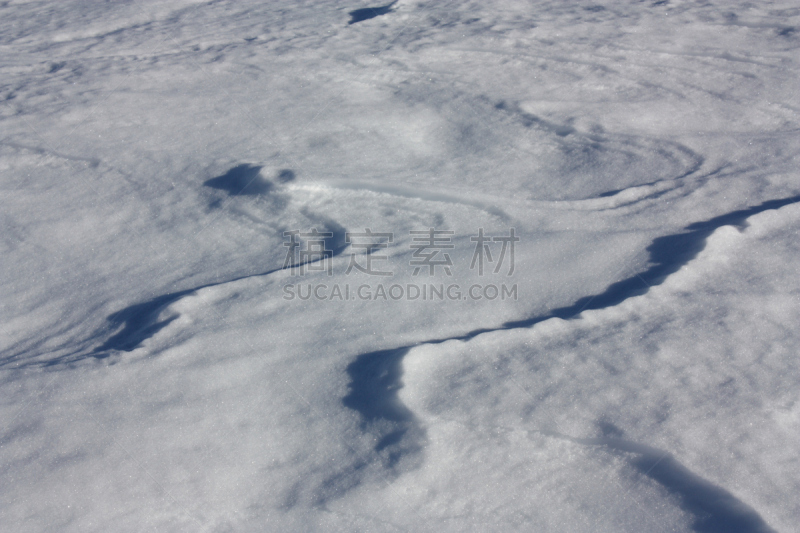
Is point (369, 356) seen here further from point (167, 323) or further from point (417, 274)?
point (167, 323)

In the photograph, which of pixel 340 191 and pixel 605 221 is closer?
pixel 605 221

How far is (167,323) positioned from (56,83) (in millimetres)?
1754

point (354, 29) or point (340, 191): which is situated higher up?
point (354, 29)

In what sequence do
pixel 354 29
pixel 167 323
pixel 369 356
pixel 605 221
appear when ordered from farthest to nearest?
1. pixel 354 29
2. pixel 605 221
3. pixel 167 323
4. pixel 369 356

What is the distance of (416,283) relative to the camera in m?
1.32

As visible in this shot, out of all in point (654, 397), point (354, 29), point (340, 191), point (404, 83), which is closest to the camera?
point (654, 397)

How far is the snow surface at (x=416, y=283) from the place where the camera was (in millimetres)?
938

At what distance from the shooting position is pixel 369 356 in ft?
3.76

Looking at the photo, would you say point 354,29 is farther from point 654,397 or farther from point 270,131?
point 654,397

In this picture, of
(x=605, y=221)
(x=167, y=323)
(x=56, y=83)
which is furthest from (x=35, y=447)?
(x=56, y=83)

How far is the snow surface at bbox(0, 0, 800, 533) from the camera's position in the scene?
0.94 metres

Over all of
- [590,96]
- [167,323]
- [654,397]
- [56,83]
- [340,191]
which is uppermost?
[56,83]

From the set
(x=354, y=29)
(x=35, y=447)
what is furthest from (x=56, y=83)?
(x=35, y=447)

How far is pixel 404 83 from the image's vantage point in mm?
2104
